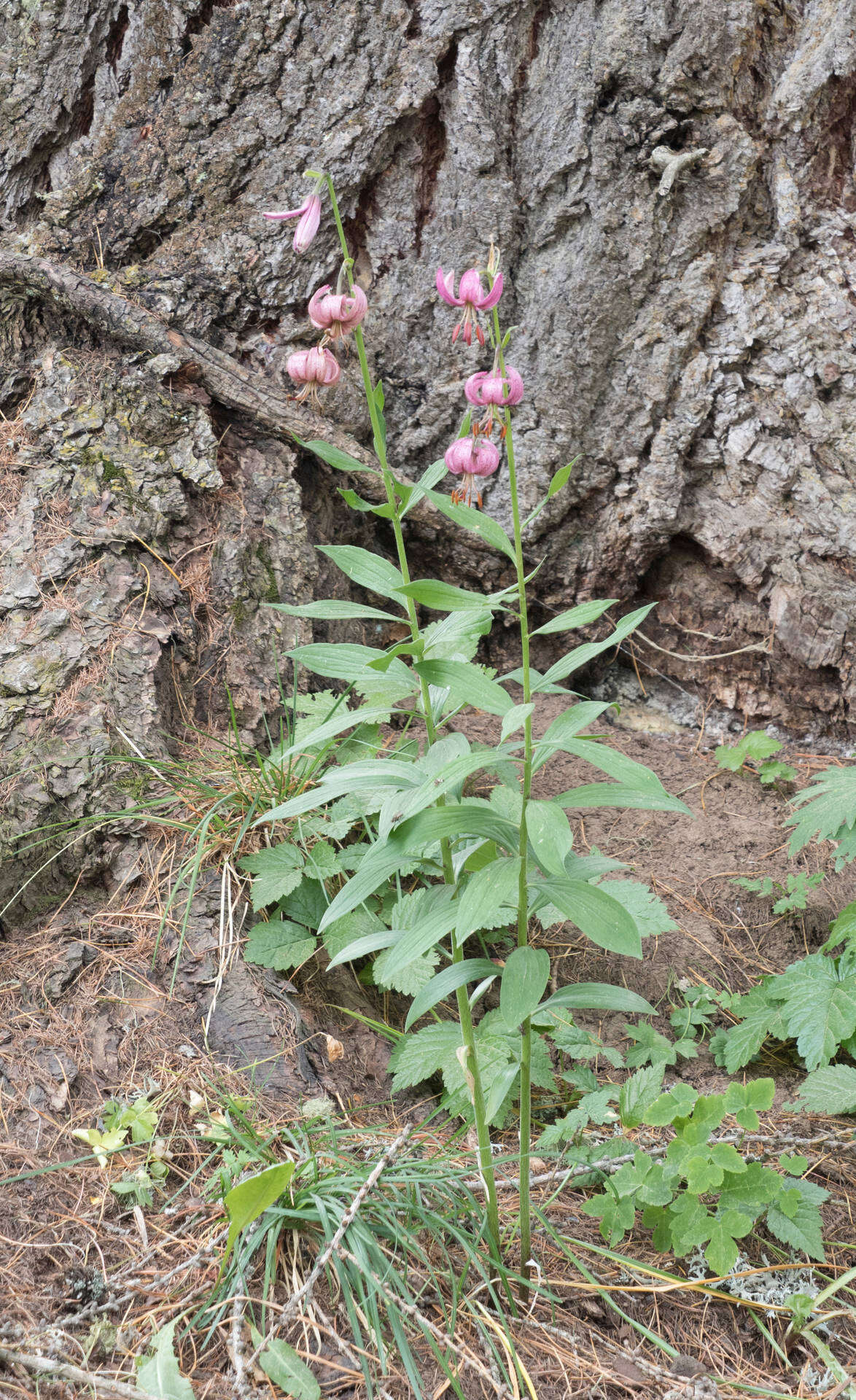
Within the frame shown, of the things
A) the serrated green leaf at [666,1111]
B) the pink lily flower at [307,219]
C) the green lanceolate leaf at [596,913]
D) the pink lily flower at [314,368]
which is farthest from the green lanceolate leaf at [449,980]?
the pink lily flower at [307,219]

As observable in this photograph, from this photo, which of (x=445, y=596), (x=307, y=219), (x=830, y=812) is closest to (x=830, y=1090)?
(x=830, y=812)

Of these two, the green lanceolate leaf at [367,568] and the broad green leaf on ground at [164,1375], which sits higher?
the green lanceolate leaf at [367,568]

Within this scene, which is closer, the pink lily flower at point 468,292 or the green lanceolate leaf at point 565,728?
the green lanceolate leaf at point 565,728

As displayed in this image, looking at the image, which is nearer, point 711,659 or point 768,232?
point 768,232

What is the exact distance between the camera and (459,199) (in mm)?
2566

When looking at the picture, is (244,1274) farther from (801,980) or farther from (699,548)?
(699,548)

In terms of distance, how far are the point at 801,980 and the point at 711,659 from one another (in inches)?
47.6

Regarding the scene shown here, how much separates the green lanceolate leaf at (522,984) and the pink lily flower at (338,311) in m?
0.93

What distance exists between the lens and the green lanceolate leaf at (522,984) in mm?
1201

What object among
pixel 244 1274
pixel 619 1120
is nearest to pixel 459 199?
pixel 619 1120

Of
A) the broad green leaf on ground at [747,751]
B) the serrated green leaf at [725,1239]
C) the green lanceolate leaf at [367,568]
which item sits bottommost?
the serrated green leaf at [725,1239]

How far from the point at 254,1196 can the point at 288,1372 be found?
220 mm

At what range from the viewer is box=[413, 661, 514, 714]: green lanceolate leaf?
1.18 metres

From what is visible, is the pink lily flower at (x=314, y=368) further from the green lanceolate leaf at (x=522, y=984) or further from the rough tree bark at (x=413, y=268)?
the rough tree bark at (x=413, y=268)
